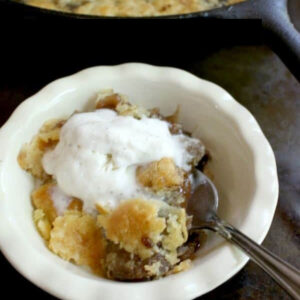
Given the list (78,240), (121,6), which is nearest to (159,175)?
(78,240)

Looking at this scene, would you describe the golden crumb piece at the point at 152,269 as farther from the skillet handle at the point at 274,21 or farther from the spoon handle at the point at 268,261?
the skillet handle at the point at 274,21

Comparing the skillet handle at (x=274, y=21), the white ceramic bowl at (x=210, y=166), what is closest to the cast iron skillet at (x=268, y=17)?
the skillet handle at (x=274, y=21)

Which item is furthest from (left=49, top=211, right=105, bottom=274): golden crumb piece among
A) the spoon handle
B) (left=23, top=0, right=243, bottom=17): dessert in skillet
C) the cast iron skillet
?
(left=23, top=0, right=243, bottom=17): dessert in skillet

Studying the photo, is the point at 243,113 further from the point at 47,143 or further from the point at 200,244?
the point at 47,143

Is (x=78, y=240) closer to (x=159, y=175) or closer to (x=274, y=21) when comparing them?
(x=159, y=175)

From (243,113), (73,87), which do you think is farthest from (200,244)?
(73,87)

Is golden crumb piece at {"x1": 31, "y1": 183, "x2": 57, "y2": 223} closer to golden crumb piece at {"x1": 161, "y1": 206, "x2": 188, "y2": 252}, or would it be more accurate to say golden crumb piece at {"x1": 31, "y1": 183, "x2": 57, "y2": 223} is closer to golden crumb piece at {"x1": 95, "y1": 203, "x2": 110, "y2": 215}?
golden crumb piece at {"x1": 95, "y1": 203, "x2": 110, "y2": 215}
